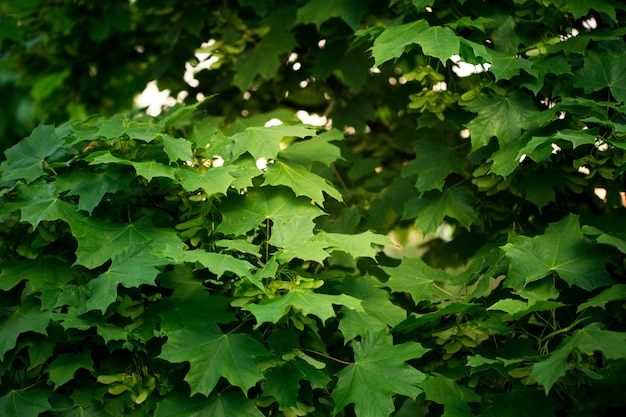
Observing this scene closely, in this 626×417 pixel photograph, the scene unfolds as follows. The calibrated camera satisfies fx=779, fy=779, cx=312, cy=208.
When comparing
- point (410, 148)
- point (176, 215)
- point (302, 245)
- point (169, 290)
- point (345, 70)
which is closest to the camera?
point (302, 245)

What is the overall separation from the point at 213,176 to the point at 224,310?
46cm

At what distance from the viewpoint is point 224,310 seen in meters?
2.59

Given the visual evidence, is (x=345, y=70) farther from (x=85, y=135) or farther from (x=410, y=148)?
(x=85, y=135)

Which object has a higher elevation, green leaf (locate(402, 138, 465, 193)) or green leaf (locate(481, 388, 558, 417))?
green leaf (locate(402, 138, 465, 193))

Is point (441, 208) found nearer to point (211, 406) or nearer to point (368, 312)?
point (368, 312)

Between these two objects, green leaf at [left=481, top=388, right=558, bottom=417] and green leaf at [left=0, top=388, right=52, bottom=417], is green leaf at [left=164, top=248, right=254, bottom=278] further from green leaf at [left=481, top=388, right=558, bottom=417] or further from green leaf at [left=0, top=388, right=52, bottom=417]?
green leaf at [left=481, top=388, right=558, bottom=417]

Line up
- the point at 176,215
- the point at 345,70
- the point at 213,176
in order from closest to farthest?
the point at 213,176 → the point at 176,215 → the point at 345,70

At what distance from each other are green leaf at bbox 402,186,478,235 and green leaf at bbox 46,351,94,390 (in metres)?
1.38

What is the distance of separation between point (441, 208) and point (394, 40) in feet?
2.43

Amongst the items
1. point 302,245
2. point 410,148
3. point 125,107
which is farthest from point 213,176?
point 125,107

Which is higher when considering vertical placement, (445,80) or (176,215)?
(445,80)

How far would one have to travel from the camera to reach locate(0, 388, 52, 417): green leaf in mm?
2576

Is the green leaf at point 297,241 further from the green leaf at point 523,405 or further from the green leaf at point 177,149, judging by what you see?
the green leaf at point 523,405

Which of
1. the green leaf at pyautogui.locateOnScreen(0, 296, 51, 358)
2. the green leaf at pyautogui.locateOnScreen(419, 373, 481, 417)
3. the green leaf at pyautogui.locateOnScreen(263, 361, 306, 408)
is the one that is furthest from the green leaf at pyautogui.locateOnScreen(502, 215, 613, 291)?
the green leaf at pyautogui.locateOnScreen(0, 296, 51, 358)
